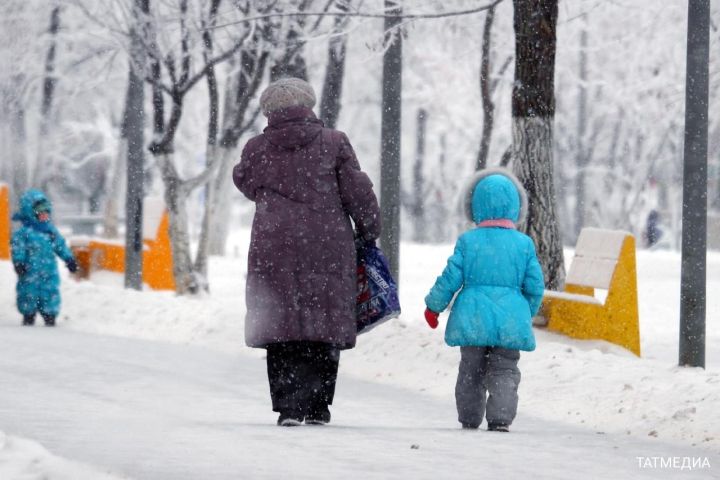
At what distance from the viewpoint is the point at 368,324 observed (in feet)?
25.7

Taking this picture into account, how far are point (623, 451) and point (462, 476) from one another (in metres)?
1.72

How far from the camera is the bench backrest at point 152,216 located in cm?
2153

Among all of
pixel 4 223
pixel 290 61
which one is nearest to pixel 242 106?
pixel 290 61

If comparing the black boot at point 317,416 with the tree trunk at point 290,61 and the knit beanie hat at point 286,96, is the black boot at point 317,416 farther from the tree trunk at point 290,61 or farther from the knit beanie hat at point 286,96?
the tree trunk at point 290,61

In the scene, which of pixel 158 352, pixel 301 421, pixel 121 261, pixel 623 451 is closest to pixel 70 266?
pixel 158 352

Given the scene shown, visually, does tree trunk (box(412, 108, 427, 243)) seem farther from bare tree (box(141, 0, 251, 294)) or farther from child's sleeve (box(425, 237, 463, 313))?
child's sleeve (box(425, 237, 463, 313))

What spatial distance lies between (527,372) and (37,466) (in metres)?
5.31

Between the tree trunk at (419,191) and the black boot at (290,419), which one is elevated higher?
the tree trunk at (419,191)

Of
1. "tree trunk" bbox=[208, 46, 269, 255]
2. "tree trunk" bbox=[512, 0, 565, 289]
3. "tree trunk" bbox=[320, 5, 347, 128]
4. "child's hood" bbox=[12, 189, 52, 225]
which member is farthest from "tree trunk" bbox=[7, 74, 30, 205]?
"tree trunk" bbox=[512, 0, 565, 289]

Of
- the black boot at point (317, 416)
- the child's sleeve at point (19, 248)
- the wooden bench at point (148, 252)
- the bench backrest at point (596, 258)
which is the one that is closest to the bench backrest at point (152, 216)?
the wooden bench at point (148, 252)

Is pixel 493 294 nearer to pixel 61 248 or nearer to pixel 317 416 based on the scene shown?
pixel 317 416

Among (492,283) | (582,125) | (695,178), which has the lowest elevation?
(492,283)

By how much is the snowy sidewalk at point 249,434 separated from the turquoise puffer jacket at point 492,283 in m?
0.54

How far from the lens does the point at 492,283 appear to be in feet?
25.2
